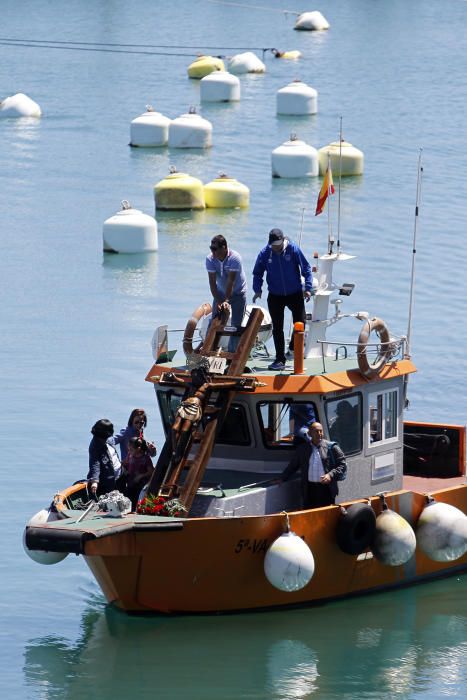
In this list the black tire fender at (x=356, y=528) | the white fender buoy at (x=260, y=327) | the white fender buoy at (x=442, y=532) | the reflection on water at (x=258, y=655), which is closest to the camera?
the reflection on water at (x=258, y=655)

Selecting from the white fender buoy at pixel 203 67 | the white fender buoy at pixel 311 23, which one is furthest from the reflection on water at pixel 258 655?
the white fender buoy at pixel 311 23

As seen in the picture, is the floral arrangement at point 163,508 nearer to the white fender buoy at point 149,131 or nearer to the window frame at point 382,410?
the window frame at point 382,410

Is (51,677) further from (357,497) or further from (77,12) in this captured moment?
(77,12)

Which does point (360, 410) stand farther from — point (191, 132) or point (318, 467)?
point (191, 132)

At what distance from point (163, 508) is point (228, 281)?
11.3 ft

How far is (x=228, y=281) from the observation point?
1975 cm

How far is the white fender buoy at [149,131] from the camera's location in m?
54.4

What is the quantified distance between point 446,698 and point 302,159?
33088mm

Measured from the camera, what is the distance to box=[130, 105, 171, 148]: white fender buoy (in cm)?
5438

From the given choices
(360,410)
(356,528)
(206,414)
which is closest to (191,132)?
(360,410)

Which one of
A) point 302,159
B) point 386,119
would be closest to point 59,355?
point 302,159

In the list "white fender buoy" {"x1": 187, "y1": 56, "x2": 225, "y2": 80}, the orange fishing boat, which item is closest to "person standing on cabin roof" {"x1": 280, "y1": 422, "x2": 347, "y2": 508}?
the orange fishing boat

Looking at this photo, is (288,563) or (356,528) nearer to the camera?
(288,563)

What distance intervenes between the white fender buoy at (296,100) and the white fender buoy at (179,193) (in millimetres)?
15635
